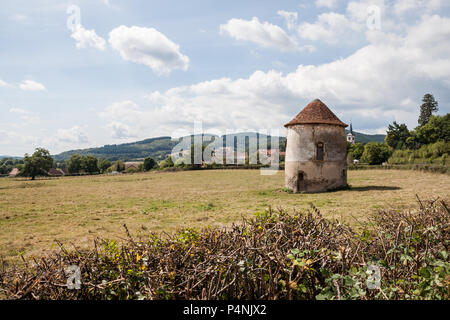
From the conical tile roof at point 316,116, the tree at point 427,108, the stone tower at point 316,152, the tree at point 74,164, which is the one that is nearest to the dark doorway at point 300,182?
the stone tower at point 316,152

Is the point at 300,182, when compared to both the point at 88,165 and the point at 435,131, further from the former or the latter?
the point at 88,165

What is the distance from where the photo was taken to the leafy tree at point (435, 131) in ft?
198

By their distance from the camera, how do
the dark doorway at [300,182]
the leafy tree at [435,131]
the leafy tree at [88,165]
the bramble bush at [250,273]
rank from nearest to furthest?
the bramble bush at [250,273], the dark doorway at [300,182], the leafy tree at [435,131], the leafy tree at [88,165]

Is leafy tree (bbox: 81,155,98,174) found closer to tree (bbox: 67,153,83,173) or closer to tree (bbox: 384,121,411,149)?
tree (bbox: 67,153,83,173)

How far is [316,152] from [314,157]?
1.48 ft

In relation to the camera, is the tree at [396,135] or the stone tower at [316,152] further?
the tree at [396,135]

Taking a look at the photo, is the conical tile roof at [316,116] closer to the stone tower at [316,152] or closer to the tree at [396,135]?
the stone tower at [316,152]

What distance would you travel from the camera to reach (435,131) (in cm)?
6238

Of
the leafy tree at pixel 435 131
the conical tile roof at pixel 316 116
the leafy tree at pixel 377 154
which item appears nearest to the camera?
the conical tile roof at pixel 316 116

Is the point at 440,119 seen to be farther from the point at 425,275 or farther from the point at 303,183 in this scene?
the point at 425,275

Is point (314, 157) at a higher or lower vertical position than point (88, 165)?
higher

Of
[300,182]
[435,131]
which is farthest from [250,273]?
[435,131]
